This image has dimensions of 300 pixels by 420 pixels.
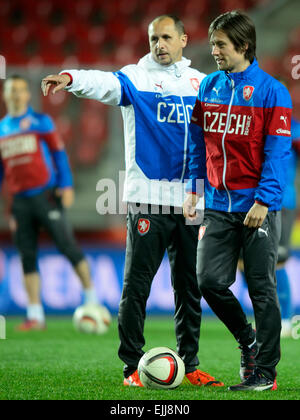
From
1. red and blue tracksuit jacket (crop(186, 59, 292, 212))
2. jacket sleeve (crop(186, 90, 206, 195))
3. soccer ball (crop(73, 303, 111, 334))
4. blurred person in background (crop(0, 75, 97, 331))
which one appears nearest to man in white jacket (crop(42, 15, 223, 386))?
jacket sleeve (crop(186, 90, 206, 195))

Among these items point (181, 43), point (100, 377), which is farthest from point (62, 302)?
point (181, 43)

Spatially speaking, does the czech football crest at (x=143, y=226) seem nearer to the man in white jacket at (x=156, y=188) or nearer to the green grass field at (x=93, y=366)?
the man in white jacket at (x=156, y=188)

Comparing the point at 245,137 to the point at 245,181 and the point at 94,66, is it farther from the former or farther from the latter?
the point at 94,66

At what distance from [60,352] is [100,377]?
1299 millimetres

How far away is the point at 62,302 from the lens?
8.51 m

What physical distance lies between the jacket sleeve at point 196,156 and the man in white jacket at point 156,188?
0.48 feet

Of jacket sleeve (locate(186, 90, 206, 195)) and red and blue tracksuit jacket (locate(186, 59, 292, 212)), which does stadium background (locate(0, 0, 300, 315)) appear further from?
red and blue tracksuit jacket (locate(186, 59, 292, 212))

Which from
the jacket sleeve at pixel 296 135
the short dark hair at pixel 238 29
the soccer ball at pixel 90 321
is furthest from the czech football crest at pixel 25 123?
the short dark hair at pixel 238 29

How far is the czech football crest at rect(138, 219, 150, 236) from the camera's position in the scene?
4.14 meters

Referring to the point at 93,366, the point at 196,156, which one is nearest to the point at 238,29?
the point at 196,156

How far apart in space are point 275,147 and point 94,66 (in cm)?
488

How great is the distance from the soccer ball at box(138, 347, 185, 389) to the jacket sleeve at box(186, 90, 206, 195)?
2.83ft
